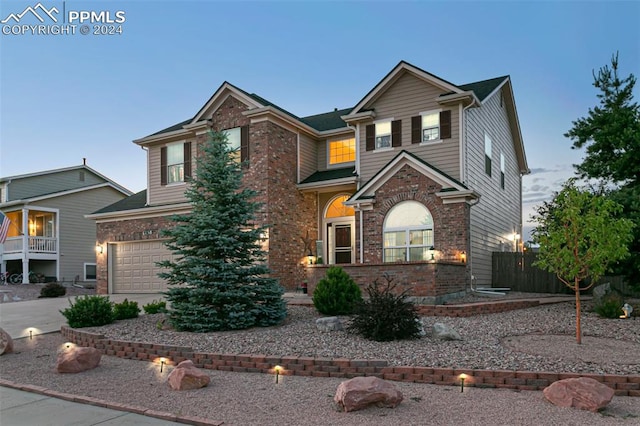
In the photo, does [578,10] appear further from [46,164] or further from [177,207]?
[46,164]

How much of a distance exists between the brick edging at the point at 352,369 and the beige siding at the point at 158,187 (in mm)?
12052

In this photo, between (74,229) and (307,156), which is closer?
(307,156)

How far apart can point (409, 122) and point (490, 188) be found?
4.24m

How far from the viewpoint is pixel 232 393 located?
19.1ft

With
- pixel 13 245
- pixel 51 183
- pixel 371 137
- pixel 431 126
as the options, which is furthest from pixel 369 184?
pixel 51 183

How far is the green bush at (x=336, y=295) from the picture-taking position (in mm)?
10562

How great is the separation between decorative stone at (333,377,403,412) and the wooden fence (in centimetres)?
1308

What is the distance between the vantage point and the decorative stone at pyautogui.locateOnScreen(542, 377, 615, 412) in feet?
16.2

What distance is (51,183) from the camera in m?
30.3

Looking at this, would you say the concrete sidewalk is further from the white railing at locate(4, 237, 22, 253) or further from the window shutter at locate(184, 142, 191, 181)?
the white railing at locate(4, 237, 22, 253)

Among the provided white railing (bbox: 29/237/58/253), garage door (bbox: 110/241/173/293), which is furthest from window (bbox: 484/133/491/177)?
white railing (bbox: 29/237/58/253)

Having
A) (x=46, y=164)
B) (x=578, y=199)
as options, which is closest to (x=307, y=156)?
(x=578, y=199)

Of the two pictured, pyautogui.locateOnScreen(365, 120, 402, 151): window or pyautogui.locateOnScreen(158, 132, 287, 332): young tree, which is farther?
pyautogui.locateOnScreen(365, 120, 402, 151): window

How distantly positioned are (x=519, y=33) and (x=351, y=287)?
13.0 m
